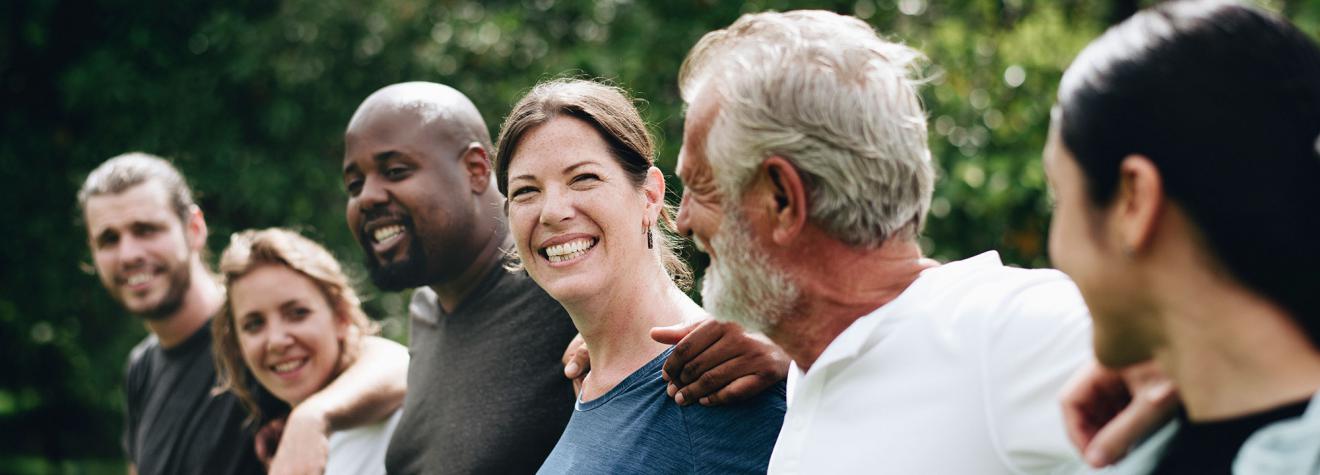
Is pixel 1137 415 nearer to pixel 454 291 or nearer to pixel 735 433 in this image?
pixel 735 433

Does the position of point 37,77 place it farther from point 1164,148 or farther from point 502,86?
point 1164,148

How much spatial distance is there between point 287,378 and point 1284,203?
9.76 ft

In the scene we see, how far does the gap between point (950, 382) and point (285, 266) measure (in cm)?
249

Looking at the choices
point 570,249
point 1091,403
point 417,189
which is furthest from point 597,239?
point 1091,403

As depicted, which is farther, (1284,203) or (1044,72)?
(1044,72)

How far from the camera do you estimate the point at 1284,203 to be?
3.71ft

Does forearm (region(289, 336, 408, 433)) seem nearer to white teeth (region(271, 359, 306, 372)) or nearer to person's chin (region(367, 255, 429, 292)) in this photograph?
white teeth (region(271, 359, 306, 372))

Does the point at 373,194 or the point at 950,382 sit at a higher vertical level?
the point at 373,194

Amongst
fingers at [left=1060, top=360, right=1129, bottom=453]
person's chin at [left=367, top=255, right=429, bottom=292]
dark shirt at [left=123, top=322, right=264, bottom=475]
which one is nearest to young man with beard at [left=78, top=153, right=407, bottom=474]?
dark shirt at [left=123, top=322, right=264, bottom=475]

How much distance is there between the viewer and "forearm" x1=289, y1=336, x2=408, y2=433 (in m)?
3.19

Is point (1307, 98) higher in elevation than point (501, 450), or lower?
higher

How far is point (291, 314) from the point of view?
3562 mm

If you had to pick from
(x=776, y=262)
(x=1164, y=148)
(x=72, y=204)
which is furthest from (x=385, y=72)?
(x=1164, y=148)

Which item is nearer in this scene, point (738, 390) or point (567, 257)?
point (738, 390)
